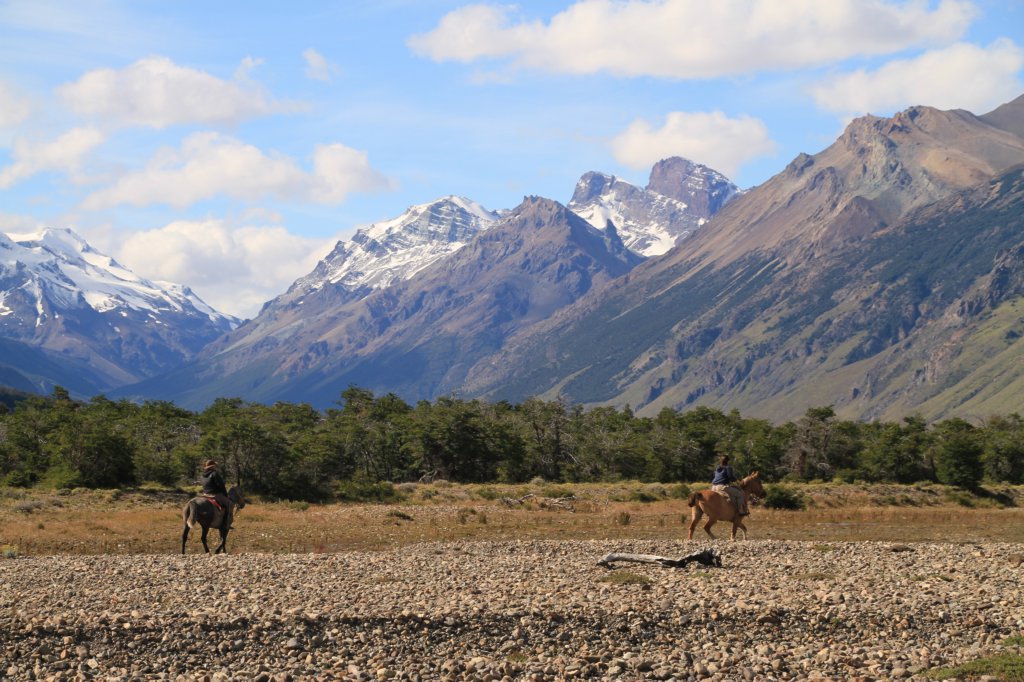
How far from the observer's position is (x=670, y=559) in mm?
38938

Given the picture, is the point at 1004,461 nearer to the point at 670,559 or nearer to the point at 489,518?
the point at 489,518

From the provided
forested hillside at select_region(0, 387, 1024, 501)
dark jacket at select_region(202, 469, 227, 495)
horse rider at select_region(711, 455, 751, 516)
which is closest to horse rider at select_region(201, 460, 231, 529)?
dark jacket at select_region(202, 469, 227, 495)

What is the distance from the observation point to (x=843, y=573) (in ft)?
124

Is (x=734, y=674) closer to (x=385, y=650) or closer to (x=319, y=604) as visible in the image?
(x=385, y=650)

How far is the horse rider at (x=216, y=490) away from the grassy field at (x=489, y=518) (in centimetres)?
418

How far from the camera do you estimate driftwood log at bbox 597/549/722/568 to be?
3912 cm

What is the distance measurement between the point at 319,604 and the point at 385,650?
149 inches

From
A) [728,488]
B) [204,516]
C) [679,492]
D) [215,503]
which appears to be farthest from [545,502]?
[204,516]

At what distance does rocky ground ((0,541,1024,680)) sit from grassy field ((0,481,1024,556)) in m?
13.9

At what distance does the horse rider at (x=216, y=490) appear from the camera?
45.2 meters

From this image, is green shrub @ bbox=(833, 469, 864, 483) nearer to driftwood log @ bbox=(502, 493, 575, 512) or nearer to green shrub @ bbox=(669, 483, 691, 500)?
green shrub @ bbox=(669, 483, 691, 500)

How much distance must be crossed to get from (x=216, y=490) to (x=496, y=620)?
18.5 meters

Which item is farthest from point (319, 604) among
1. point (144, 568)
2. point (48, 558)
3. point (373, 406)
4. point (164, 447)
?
point (373, 406)

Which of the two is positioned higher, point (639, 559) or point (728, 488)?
point (728, 488)
